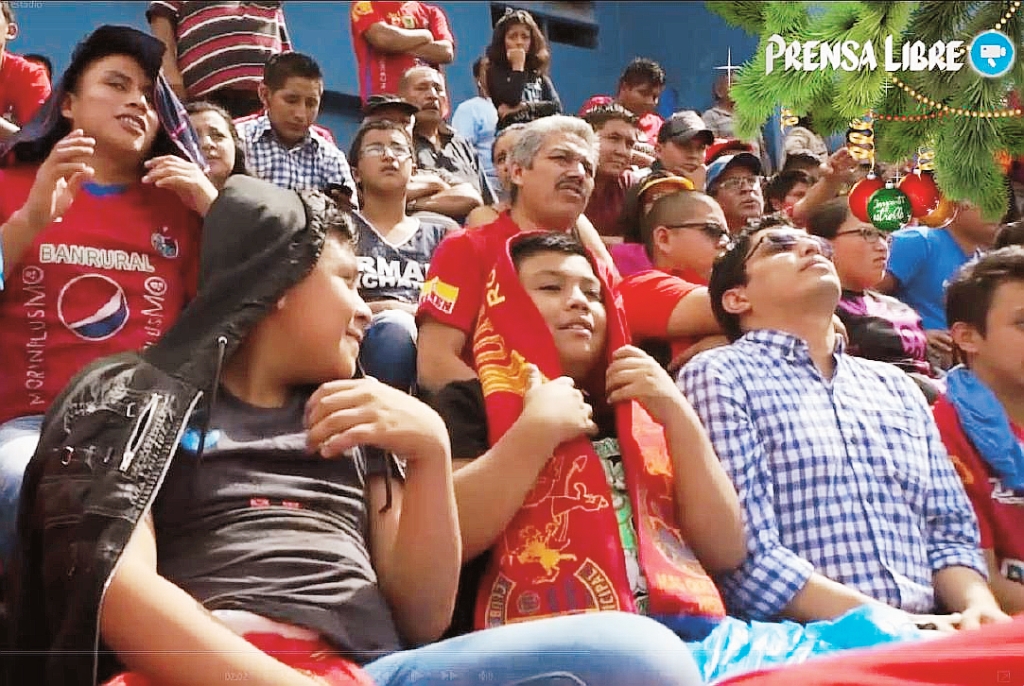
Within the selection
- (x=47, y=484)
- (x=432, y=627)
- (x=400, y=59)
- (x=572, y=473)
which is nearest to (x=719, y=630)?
(x=572, y=473)

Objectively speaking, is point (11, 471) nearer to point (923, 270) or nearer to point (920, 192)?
point (920, 192)

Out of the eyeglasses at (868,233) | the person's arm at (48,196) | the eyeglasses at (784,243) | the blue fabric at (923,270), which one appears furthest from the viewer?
the blue fabric at (923,270)

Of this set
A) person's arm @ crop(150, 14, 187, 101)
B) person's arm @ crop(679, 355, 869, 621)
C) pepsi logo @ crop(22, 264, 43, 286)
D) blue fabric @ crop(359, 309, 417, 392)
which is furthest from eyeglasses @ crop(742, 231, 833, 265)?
person's arm @ crop(150, 14, 187, 101)

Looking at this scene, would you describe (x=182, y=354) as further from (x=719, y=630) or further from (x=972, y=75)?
(x=972, y=75)

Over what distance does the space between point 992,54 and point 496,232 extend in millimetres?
1037

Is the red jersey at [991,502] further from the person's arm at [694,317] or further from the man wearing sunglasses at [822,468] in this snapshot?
the person's arm at [694,317]

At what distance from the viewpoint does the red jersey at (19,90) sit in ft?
8.50

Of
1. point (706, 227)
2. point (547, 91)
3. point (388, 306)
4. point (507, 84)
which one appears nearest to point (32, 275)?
point (388, 306)

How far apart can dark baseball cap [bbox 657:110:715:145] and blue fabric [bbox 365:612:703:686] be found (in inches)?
110

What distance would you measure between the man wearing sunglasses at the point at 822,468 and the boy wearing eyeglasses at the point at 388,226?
722 millimetres

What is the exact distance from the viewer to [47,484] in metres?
1.14

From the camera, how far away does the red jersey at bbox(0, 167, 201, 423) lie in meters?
1.70

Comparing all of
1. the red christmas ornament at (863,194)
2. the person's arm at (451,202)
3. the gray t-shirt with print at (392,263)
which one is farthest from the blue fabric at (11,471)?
the person's arm at (451,202)
